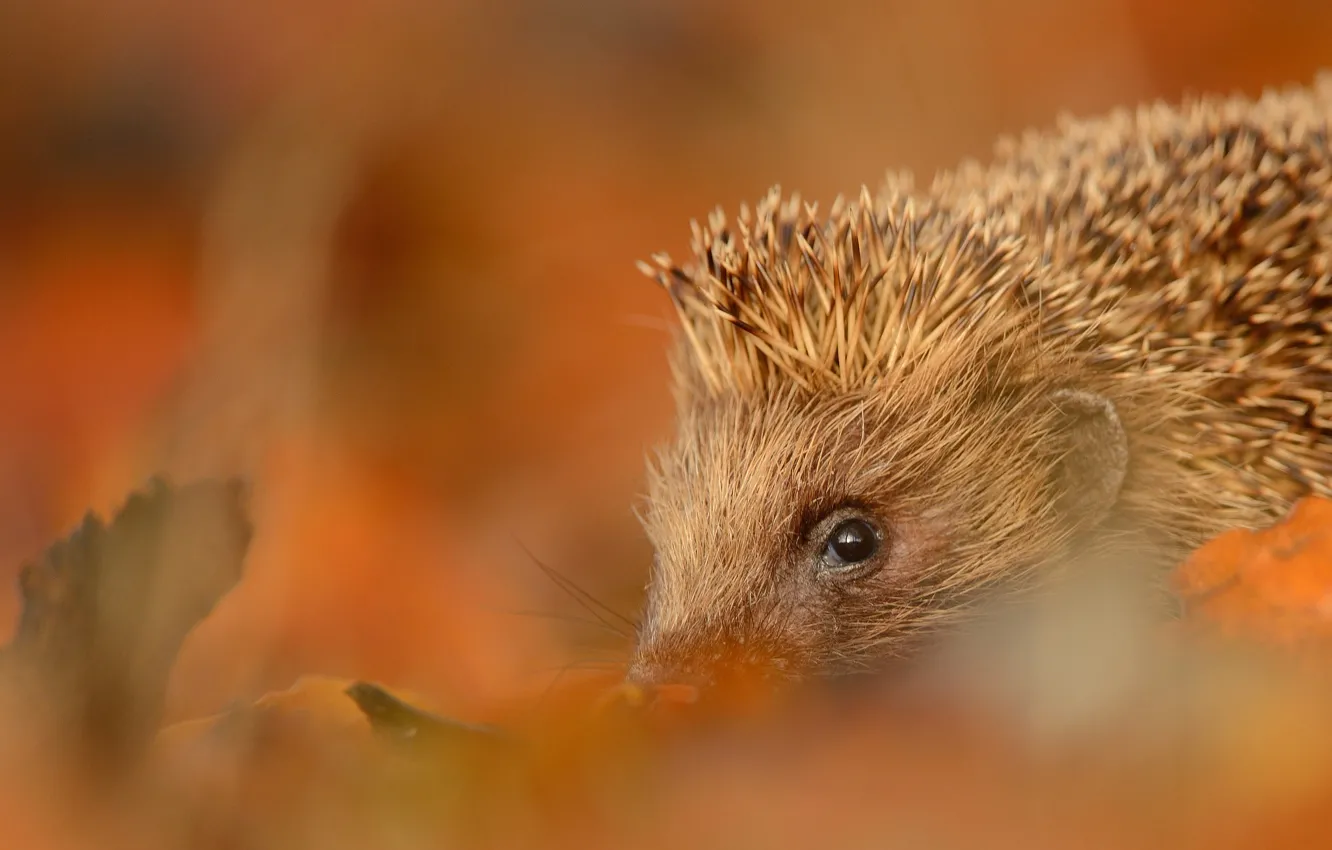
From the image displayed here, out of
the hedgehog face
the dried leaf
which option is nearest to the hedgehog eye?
the hedgehog face

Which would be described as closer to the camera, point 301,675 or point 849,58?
point 301,675

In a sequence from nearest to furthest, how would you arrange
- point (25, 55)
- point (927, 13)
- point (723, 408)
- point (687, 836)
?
point (687, 836) < point (723, 408) < point (25, 55) < point (927, 13)

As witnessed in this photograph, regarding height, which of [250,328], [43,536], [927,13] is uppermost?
[927,13]

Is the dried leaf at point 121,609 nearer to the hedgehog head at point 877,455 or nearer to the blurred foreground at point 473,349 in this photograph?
the blurred foreground at point 473,349

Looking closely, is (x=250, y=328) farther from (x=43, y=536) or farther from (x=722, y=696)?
(x=722, y=696)

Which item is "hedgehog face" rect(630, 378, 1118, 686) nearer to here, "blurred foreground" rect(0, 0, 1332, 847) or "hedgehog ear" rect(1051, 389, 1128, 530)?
"hedgehog ear" rect(1051, 389, 1128, 530)

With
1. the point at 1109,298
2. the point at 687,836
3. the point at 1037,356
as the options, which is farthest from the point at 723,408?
the point at 687,836

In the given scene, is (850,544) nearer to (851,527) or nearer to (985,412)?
(851,527)
